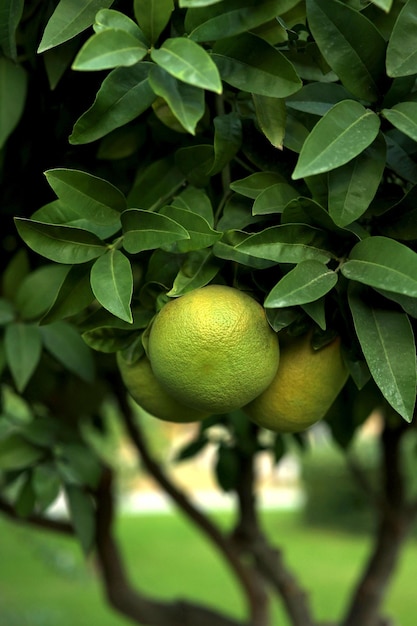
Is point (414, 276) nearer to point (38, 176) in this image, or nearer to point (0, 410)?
point (38, 176)

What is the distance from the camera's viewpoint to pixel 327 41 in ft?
2.42

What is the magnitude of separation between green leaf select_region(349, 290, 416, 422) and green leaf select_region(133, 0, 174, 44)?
275 mm

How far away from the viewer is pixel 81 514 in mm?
1309

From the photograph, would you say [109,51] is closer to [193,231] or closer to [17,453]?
[193,231]

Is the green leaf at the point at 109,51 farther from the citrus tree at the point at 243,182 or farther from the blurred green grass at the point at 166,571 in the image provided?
the blurred green grass at the point at 166,571

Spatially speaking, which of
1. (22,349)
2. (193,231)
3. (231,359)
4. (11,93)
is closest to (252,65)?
(193,231)

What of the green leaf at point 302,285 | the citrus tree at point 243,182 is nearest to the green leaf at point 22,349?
the citrus tree at point 243,182

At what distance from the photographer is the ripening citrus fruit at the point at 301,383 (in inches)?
33.0

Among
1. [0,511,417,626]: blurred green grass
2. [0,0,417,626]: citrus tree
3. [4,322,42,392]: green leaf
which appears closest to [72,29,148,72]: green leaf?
[0,0,417,626]: citrus tree

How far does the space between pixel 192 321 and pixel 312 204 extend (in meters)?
0.15

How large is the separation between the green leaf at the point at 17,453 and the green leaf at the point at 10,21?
641mm

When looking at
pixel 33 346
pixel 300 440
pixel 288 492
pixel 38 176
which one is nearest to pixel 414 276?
pixel 33 346

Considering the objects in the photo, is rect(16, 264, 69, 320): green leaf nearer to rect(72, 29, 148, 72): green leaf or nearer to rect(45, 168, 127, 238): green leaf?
rect(45, 168, 127, 238): green leaf

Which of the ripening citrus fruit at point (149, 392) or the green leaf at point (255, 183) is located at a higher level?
the green leaf at point (255, 183)
